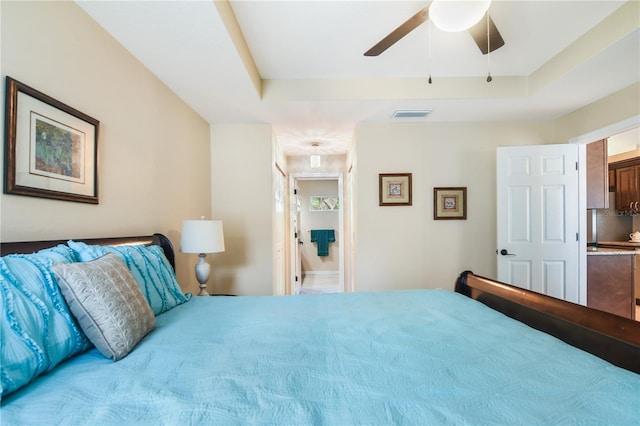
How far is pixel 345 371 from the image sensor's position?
0.87 m

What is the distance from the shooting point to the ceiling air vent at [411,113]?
2.84 m

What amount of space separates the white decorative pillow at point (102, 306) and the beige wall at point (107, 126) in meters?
0.45

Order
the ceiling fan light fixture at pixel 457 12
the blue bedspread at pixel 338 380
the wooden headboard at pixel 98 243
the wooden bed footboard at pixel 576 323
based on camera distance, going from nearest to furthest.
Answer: the blue bedspread at pixel 338 380
the wooden bed footboard at pixel 576 323
the wooden headboard at pixel 98 243
the ceiling fan light fixture at pixel 457 12

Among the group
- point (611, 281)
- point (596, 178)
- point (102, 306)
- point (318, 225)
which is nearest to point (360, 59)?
point (102, 306)

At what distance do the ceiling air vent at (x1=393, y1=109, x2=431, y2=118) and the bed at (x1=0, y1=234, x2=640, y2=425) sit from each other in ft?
6.83

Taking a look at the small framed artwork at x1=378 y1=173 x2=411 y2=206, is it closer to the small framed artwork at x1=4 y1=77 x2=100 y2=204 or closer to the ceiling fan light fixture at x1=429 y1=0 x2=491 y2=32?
the ceiling fan light fixture at x1=429 y1=0 x2=491 y2=32

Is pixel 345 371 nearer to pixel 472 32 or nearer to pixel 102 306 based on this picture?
pixel 102 306

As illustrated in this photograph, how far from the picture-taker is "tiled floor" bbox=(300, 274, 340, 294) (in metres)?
4.91

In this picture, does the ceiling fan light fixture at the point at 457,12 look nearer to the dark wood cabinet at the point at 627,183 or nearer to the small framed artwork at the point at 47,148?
the small framed artwork at the point at 47,148

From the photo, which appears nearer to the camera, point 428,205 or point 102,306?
point 102,306

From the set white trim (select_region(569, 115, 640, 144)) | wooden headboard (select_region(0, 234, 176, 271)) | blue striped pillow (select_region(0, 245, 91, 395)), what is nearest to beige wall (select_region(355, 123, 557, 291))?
white trim (select_region(569, 115, 640, 144))

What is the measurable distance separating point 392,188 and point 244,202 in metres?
1.76

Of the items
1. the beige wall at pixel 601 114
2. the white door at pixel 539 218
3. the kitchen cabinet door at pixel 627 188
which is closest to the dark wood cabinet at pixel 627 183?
the kitchen cabinet door at pixel 627 188

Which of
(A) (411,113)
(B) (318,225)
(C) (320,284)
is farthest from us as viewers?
(B) (318,225)
